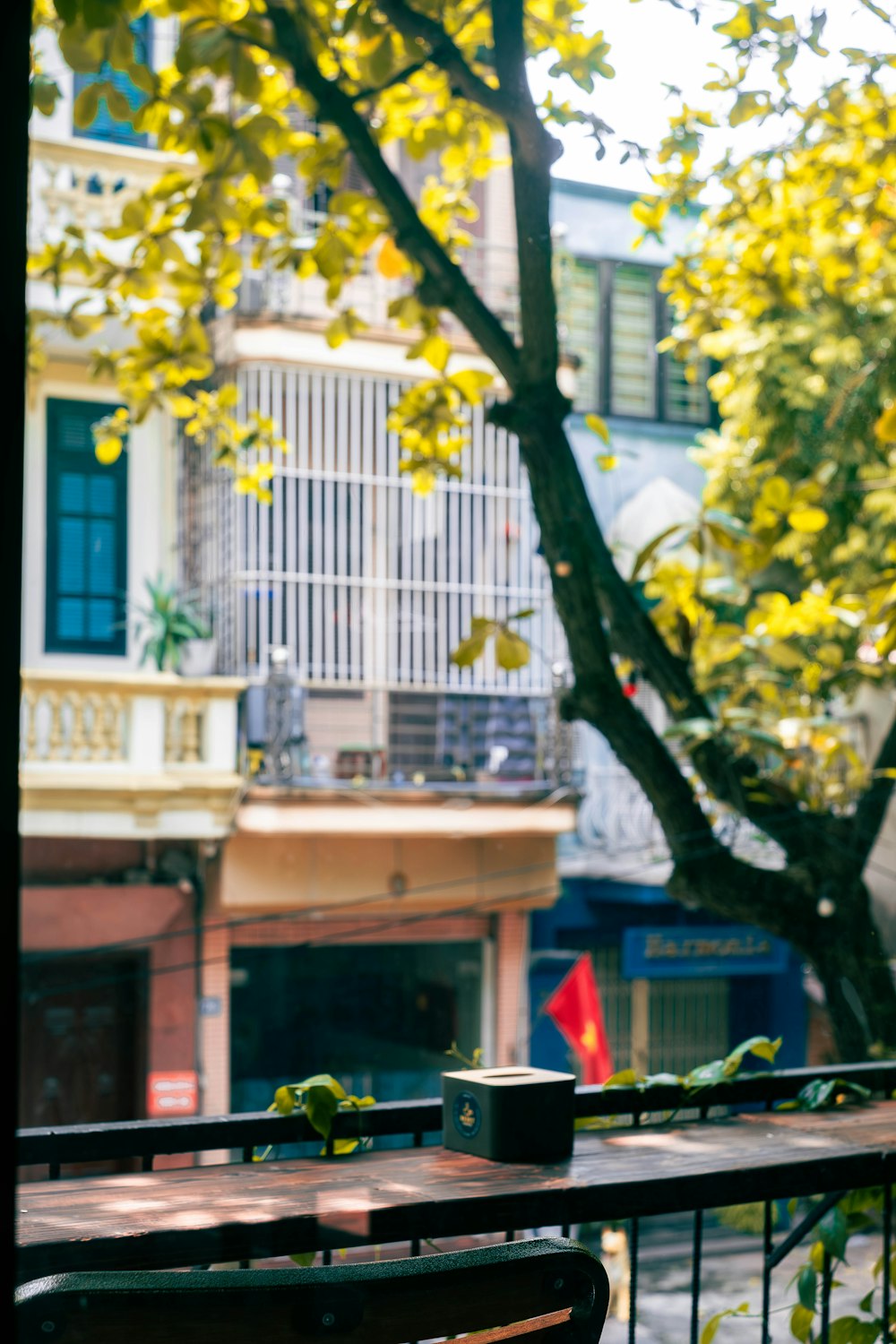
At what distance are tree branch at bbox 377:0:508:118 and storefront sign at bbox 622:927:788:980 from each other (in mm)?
6517

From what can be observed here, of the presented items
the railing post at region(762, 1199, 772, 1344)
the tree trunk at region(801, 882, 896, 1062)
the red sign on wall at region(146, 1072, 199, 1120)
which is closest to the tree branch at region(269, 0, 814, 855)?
the tree trunk at region(801, 882, 896, 1062)

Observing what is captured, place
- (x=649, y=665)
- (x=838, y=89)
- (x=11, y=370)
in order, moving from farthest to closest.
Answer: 1. (x=838, y=89)
2. (x=649, y=665)
3. (x=11, y=370)

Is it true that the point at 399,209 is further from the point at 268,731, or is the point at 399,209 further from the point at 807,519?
the point at 268,731

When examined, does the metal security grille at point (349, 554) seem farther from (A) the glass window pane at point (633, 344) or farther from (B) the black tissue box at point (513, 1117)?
(B) the black tissue box at point (513, 1117)

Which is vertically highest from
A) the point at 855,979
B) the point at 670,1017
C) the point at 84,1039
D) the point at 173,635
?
the point at 173,635

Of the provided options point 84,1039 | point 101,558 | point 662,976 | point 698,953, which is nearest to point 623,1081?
point 101,558

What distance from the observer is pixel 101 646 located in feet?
20.9

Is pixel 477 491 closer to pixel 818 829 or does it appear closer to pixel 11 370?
pixel 818 829

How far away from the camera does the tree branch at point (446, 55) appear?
215 centimetres

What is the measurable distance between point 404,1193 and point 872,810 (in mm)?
1742

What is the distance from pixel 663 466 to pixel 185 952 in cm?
330

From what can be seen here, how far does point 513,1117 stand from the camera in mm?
1325

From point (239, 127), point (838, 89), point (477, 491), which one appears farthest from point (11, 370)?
point (477, 491)

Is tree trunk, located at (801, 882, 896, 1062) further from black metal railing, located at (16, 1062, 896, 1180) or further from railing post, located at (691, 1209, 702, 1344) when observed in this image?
railing post, located at (691, 1209, 702, 1344)
